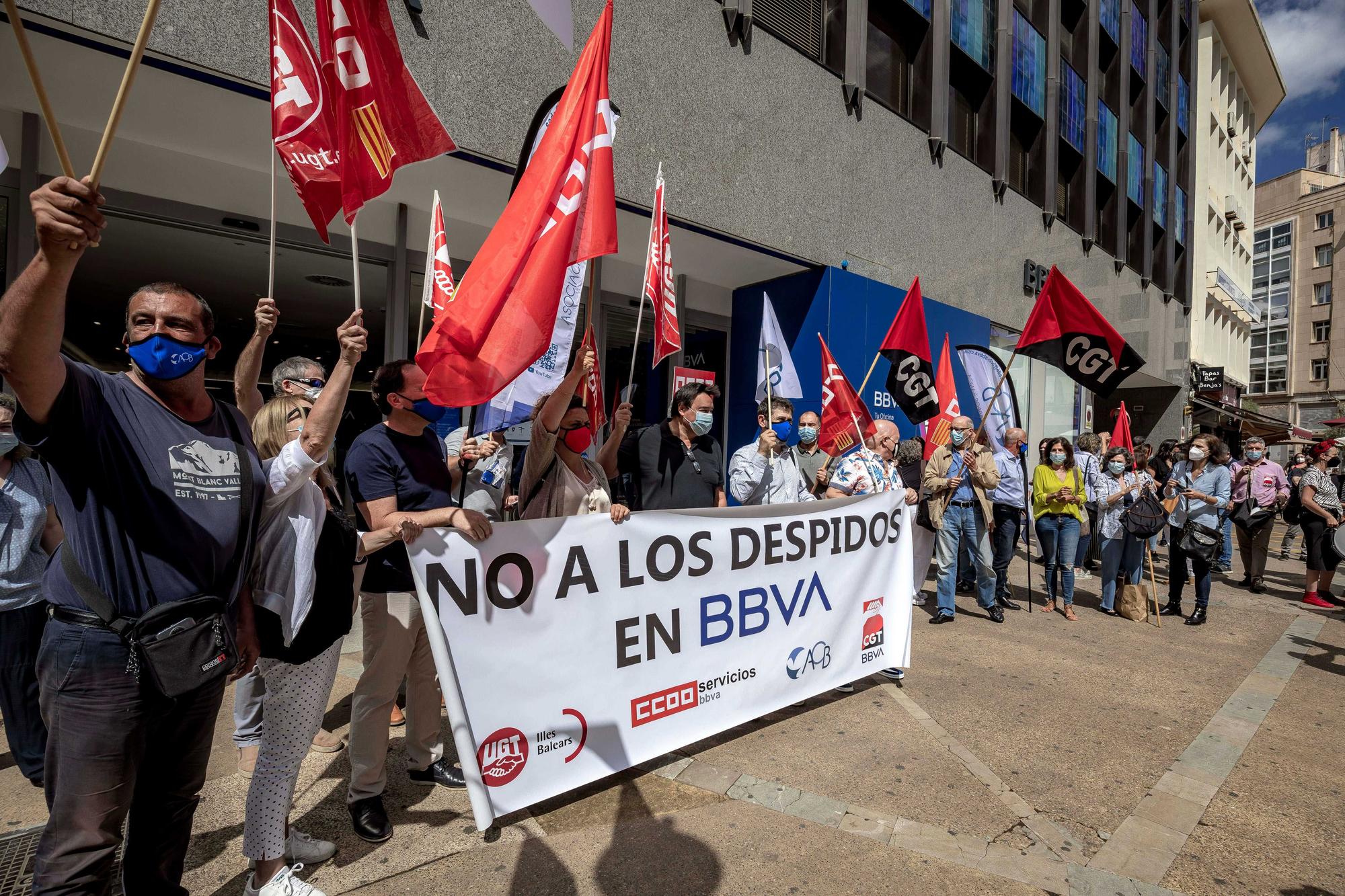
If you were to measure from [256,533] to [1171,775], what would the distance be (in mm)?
4386

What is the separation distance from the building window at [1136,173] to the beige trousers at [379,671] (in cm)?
2093

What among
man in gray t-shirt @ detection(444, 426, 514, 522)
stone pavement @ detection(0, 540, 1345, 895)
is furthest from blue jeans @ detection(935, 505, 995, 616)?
man in gray t-shirt @ detection(444, 426, 514, 522)

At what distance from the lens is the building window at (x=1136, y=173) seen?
18.2 metres

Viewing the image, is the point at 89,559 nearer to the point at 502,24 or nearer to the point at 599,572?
the point at 599,572

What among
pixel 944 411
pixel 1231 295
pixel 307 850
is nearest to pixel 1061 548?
pixel 944 411

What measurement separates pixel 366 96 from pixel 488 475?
2.35 metres

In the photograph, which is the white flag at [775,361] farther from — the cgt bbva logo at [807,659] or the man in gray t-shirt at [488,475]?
the cgt bbva logo at [807,659]

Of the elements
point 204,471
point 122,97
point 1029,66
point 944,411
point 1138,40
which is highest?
point 1138,40

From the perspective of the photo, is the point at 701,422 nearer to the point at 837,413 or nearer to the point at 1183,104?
the point at 837,413

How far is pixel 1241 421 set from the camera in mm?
31391

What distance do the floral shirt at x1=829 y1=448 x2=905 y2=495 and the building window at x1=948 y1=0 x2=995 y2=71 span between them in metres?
9.71

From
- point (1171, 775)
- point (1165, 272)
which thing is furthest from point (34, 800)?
point (1165, 272)

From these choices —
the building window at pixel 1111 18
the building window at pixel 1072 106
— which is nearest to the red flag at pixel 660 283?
the building window at pixel 1072 106

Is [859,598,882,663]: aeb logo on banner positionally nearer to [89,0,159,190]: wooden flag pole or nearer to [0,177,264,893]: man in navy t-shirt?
[0,177,264,893]: man in navy t-shirt
